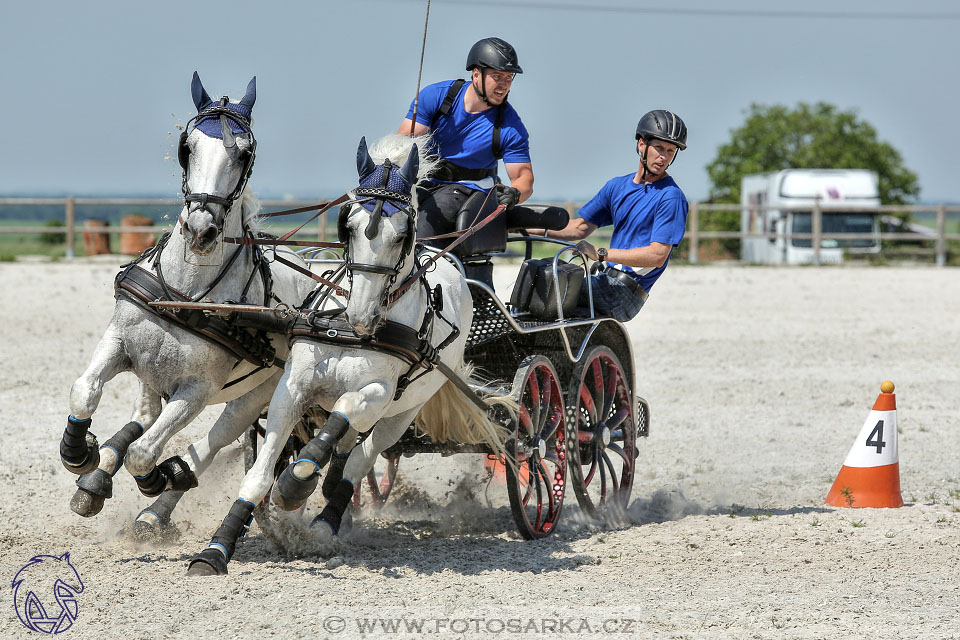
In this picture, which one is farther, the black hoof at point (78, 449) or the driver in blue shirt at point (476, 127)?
the driver in blue shirt at point (476, 127)

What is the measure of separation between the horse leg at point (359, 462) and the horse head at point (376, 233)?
0.86 metres

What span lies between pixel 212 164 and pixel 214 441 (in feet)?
4.06

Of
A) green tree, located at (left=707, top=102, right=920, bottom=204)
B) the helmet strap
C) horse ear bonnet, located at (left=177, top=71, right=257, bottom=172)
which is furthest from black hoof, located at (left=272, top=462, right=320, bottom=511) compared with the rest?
green tree, located at (left=707, top=102, right=920, bottom=204)

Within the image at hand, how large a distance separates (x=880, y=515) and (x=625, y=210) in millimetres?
2103

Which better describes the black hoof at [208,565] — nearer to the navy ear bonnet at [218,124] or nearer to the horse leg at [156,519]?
the horse leg at [156,519]

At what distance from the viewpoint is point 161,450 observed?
180 inches

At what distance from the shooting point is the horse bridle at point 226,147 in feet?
14.1

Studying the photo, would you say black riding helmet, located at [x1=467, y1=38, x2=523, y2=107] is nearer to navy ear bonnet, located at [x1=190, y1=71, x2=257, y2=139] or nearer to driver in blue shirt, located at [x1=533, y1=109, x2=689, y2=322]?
driver in blue shirt, located at [x1=533, y1=109, x2=689, y2=322]

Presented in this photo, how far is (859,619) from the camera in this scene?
4.15 m

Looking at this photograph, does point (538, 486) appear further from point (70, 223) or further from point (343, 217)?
point (70, 223)

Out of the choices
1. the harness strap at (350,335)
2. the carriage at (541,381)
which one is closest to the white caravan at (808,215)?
the carriage at (541,381)

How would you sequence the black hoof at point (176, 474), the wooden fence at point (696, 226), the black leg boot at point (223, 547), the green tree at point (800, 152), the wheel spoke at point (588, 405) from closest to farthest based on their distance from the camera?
the black leg boot at point (223, 547) < the black hoof at point (176, 474) < the wheel spoke at point (588, 405) < the wooden fence at point (696, 226) < the green tree at point (800, 152)

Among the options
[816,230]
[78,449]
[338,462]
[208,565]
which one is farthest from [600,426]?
[816,230]

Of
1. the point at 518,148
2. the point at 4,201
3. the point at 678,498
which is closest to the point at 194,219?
the point at 518,148
